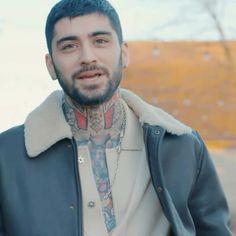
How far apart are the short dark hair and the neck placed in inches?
9.5

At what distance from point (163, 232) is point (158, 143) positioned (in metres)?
0.33

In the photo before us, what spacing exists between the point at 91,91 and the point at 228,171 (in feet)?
26.7

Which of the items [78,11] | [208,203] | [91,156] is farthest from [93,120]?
[208,203]

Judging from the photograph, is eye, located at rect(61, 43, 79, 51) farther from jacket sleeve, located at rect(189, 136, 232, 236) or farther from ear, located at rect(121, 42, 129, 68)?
jacket sleeve, located at rect(189, 136, 232, 236)

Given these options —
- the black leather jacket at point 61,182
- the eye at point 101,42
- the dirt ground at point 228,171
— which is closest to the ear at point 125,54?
the eye at point 101,42

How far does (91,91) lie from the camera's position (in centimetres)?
204

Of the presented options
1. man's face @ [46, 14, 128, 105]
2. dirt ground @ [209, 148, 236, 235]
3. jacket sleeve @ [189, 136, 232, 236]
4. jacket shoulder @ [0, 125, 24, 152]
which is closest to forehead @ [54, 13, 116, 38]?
man's face @ [46, 14, 128, 105]

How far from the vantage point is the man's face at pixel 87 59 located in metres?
2.03

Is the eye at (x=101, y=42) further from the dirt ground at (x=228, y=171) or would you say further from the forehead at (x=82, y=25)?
the dirt ground at (x=228, y=171)

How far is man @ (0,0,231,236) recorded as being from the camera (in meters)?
2.03

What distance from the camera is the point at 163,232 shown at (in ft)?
6.88

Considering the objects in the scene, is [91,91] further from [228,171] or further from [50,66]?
[228,171]

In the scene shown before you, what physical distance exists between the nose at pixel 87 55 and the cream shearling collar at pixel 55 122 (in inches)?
10.6

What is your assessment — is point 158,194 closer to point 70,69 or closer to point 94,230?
point 94,230
